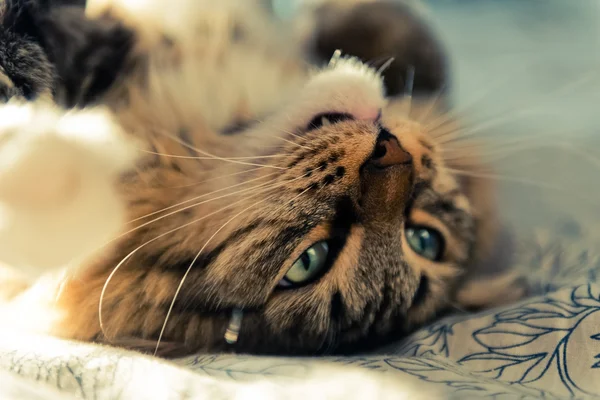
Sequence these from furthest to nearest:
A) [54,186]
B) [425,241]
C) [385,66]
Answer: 1. [385,66]
2. [425,241]
3. [54,186]

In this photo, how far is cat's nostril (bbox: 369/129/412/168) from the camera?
0.78 meters

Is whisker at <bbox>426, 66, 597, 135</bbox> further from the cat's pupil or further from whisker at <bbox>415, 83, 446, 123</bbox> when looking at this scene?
the cat's pupil

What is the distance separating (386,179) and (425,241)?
224mm

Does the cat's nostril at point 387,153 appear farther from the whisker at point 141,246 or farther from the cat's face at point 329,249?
the whisker at point 141,246

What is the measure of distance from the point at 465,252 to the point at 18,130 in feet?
2.67

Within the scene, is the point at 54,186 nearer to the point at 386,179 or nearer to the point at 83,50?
the point at 83,50

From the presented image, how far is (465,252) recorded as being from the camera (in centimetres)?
104

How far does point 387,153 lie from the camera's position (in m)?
0.78

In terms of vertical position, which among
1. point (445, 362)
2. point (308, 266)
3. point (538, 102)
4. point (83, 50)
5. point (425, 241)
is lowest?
point (445, 362)

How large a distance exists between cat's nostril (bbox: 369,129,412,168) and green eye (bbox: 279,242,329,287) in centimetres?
15

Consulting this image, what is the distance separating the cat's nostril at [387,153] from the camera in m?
0.78

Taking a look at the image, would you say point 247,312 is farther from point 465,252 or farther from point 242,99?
point 465,252

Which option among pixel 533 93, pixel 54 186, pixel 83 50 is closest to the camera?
pixel 54 186

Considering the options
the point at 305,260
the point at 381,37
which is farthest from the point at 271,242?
the point at 381,37
